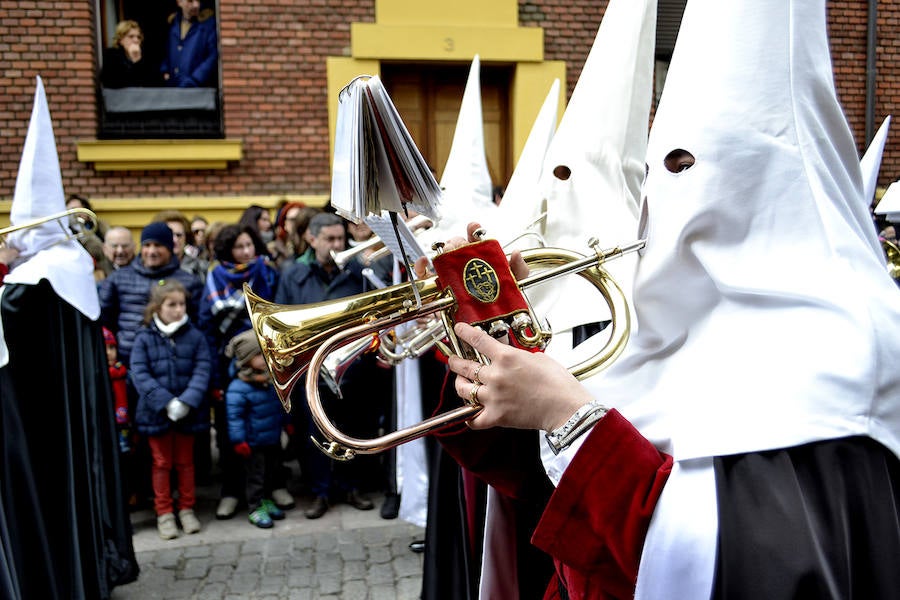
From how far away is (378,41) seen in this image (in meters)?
8.70

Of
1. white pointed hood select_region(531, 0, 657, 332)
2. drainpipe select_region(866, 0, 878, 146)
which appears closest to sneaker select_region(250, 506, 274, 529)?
white pointed hood select_region(531, 0, 657, 332)

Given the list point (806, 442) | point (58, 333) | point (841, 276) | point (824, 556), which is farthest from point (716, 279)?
point (58, 333)

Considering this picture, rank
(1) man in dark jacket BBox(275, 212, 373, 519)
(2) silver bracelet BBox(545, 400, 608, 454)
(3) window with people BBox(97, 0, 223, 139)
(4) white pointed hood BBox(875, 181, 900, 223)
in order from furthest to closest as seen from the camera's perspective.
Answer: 1. (3) window with people BBox(97, 0, 223, 139)
2. (1) man in dark jacket BBox(275, 212, 373, 519)
3. (4) white pointed hood BBox(875, 181, 900, 223)
4. (2) silver bracelet BBox(545, 400, 608, 454)

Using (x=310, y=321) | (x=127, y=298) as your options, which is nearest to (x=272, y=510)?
(x=127, y=298)

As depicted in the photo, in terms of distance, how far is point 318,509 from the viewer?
5266 mm

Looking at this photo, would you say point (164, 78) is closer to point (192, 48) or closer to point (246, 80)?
point (192, 48)

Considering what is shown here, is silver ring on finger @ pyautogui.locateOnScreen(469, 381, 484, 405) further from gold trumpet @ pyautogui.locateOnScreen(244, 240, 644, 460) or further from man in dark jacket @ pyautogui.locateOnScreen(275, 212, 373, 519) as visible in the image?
man in dark jacket @ pyautogui.locateOnScreen(275, 212, 373, 519)

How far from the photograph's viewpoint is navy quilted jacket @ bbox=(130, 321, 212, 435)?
191 inches

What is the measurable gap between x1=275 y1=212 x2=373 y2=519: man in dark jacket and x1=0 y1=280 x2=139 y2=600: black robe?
131cm

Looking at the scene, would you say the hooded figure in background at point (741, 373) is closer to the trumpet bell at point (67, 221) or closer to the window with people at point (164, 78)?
the trumpet bell at point (67, 221)

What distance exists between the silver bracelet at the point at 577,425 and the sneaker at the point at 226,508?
4.33m

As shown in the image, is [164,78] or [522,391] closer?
[522,391]

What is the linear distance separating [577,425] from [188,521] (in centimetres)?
429

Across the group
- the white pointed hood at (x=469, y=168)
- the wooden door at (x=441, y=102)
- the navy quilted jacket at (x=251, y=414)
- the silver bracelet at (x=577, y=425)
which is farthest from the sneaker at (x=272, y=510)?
the wooden door at (x=441, y=102)
